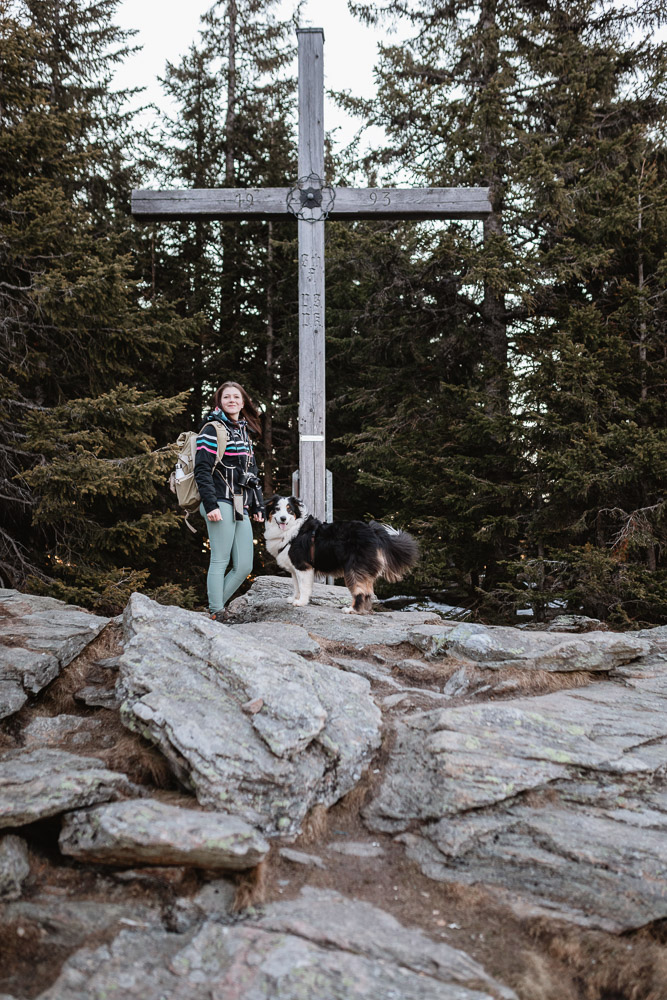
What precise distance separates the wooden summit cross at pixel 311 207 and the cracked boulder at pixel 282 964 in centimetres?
471

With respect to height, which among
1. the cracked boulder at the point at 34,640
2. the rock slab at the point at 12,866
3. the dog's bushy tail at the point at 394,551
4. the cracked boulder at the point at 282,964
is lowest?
the cracked boulder at the point at 282,964

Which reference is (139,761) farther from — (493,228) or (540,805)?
(493,228)

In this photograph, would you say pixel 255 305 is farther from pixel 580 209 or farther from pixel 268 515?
pixel 268 515

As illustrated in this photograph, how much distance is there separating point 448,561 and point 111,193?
30.9ft

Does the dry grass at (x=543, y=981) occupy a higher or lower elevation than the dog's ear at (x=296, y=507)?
lower

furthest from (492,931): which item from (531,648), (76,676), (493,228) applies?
(493,228)

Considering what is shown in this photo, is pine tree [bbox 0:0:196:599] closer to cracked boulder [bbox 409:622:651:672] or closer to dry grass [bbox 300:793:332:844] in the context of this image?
cracked boulder [bbox 409:622:651:672]

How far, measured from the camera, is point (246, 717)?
3.83 m

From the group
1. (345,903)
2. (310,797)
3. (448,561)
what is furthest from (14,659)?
(448,561)

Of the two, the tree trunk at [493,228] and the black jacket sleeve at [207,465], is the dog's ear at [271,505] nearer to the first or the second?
the black jacket sleeve at [207,465]

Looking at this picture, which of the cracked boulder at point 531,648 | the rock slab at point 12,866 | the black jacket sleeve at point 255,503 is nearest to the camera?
the rock slab at point 12,866

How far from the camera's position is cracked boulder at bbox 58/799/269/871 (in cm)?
293

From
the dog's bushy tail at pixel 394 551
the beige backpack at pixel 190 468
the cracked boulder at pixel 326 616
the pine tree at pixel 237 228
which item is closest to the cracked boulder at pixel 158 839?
the cracked boulder at pixel 326 616

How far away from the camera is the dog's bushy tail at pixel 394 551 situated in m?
6.45
